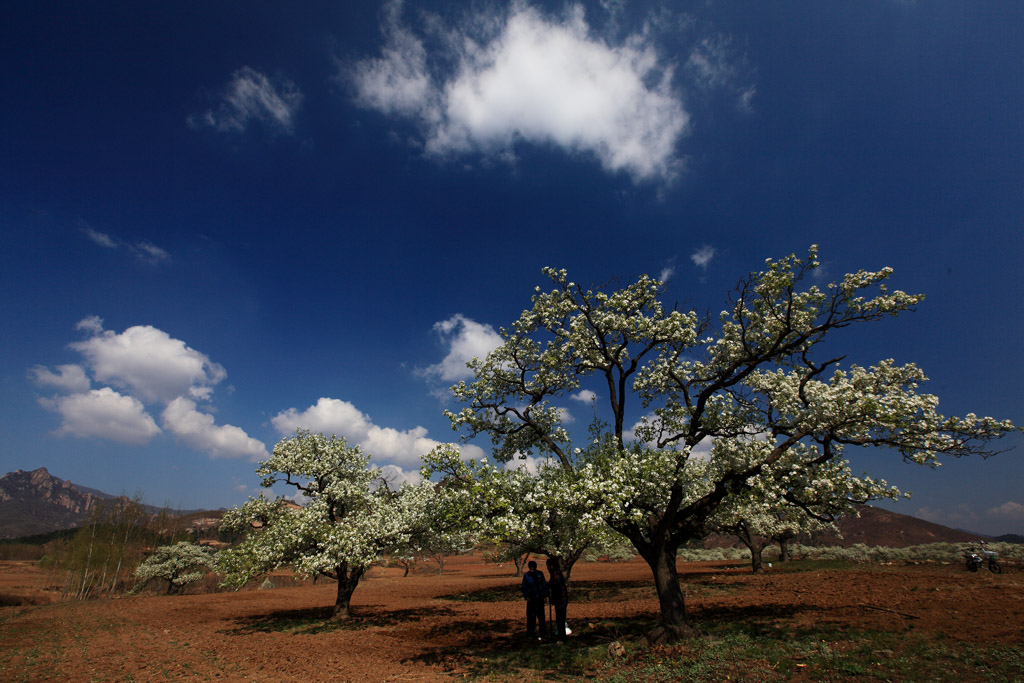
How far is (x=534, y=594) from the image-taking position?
1538 centimetres

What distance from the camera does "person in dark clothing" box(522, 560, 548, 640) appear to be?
50.1 feet

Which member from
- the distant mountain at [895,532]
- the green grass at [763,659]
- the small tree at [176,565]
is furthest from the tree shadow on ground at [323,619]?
the distant mountain at [895,532]

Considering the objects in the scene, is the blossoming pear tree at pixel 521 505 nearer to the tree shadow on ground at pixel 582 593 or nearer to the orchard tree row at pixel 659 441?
the orchard tree row at pixel 659 441

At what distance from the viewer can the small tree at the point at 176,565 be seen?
4306 cm

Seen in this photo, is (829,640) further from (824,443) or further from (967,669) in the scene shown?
(824,443)

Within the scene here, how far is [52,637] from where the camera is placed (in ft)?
67.3

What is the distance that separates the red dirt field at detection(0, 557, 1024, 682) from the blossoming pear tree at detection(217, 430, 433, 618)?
2805mm

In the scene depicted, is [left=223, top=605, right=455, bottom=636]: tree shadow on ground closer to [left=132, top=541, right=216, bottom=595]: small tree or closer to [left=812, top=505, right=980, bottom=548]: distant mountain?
[left=132, top=541, right=216, bottom=595]: small tree

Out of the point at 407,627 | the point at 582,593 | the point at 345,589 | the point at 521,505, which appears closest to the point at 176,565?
the point at 345,589

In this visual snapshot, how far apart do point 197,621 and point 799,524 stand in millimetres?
40605

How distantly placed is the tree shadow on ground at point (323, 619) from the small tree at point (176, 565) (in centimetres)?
2490

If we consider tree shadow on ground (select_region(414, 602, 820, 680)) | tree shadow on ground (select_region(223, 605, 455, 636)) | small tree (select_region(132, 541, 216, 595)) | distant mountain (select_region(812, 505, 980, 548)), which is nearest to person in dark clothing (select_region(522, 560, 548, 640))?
tree shadow on ground (select_region(414, 602, 820, 680))

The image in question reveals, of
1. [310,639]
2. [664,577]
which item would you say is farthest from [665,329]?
[310,639]

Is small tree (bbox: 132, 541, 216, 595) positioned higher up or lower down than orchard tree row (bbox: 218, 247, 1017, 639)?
lower down
